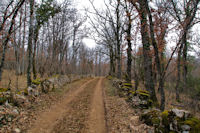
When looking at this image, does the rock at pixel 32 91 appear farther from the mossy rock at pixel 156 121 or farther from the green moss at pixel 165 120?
the green moss at pixel 165 120

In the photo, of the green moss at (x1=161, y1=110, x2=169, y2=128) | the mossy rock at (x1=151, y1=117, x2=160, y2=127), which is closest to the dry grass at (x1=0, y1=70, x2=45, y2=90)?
the mossy rock at (x1=151, y1=117, x2=160, y2=127)

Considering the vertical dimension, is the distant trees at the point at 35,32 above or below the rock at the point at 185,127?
above

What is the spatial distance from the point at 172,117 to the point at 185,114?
1.17 ft

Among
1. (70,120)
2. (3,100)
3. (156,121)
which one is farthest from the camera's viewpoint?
(70,120)

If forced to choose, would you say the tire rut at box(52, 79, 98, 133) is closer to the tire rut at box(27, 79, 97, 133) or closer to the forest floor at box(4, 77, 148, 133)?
the forest floor at box(4, 77, 148, 133)

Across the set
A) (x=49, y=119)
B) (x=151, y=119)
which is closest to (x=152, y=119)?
(x=151, y=119)

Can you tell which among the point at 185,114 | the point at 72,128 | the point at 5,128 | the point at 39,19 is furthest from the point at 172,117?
the point at 39,19

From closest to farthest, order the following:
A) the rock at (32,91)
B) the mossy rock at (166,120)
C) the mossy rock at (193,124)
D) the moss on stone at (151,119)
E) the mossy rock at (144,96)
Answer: the mossy rock at (193,124) → the mossy rock at (166,120) → the moss on stone at (151,119) → the mossy rock at (144,96) → the rock at (32,91)

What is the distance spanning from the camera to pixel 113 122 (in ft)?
18.2

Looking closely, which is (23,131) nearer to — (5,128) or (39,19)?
(5,128)

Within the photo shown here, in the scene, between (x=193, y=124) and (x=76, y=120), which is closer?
(x=193, y=124)

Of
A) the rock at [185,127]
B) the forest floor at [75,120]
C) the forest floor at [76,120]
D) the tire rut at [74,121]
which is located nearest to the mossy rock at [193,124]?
the rock at [185,127]

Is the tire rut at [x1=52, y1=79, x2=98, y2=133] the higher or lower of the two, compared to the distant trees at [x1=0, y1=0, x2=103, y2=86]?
lower

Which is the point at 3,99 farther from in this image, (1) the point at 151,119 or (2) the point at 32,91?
(1) the point at 151,119
